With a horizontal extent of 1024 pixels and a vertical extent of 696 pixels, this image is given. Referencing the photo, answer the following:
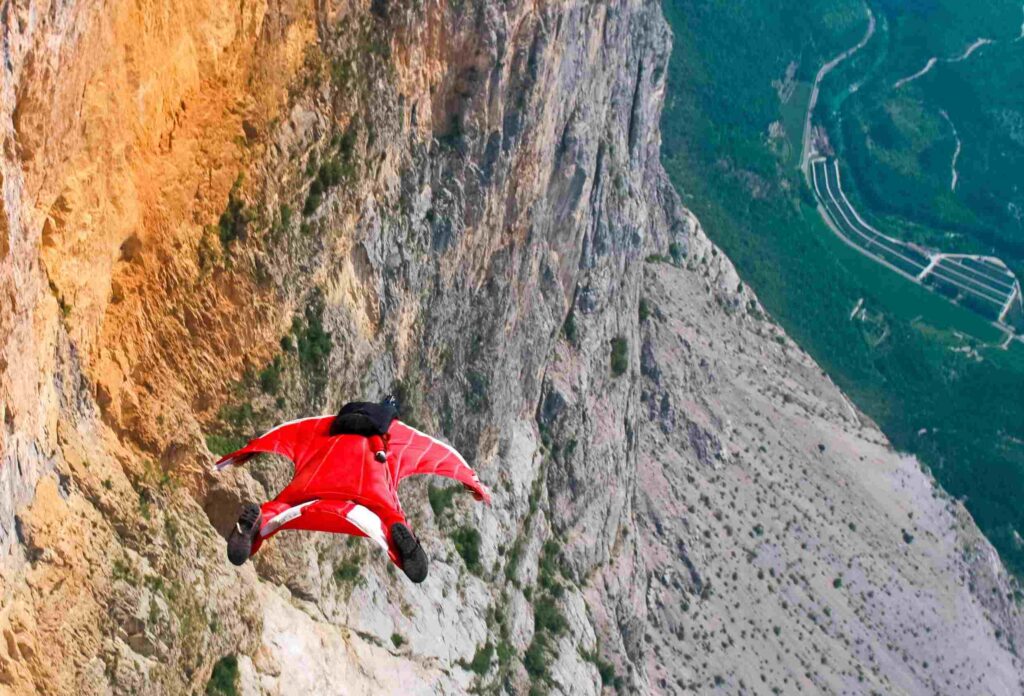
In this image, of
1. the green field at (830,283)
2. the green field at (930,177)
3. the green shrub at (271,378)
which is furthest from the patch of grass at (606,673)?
the green field at (930,177)

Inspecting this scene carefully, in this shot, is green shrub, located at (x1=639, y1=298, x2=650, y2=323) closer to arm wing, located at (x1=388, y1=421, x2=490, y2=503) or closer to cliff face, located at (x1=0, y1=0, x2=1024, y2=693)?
cliff face, located at (x1=0, y1=0, x2=1024, y2=693)

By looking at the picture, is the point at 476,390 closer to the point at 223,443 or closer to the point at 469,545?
the point at 469,545

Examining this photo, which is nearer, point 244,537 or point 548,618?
point 244,537

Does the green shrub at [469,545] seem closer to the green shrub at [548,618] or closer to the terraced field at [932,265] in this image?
the green shrub at [548,618]

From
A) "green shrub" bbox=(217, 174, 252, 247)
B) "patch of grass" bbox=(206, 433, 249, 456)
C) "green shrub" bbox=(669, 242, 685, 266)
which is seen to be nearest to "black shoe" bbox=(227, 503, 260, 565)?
"patch of grass" bbox=(206, 433, 249, 456)

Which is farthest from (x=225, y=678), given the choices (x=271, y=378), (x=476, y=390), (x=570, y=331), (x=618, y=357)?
(x=618, y=357)

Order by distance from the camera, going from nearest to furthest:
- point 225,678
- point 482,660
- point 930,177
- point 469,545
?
point 225,678 < point 482,660 < point 469,545 < point 930,177
